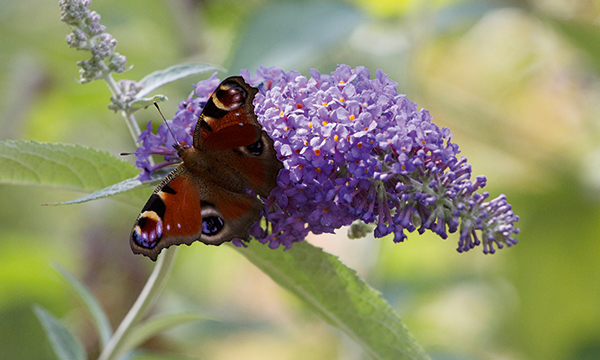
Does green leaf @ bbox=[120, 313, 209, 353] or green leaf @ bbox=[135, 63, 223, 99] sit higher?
green leaf @ bbox=[135, 63, 223, 99]

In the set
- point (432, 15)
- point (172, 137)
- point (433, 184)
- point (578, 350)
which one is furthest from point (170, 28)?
point (578, 350)

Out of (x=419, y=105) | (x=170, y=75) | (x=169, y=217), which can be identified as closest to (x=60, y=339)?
(x=169, y=217)

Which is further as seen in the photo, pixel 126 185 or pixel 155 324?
pixel 155 324

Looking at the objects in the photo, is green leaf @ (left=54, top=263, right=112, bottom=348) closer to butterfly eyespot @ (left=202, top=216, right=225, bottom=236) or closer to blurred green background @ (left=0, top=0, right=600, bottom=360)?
butterfly eyespot @ (left=202, top=216, right=225, bottom=236)

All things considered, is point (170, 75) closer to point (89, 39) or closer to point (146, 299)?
point (89, 39)

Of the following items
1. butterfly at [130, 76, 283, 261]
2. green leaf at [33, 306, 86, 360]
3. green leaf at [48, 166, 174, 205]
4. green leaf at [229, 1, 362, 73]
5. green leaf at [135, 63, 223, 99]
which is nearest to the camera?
green leaf at [48, 166, 174, 205]

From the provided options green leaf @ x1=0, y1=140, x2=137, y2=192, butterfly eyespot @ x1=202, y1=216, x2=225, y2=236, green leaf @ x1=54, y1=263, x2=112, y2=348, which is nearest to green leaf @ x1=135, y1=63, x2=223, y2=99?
green leaf @ x1=0, y1=140, x2=137, y2=192
